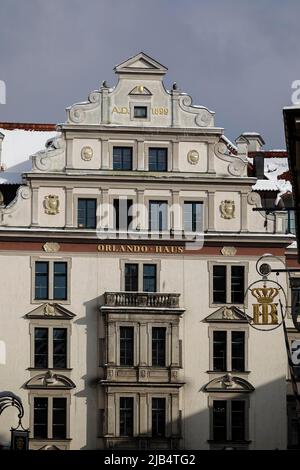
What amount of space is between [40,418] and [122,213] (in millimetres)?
9142

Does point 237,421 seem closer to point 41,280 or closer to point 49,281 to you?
point 49,281

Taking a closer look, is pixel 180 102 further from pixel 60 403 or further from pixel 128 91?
pixel 60 403

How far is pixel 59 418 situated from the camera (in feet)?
232

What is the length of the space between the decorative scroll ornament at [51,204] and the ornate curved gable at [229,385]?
31.3ft

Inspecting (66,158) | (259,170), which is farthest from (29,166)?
(259,170)

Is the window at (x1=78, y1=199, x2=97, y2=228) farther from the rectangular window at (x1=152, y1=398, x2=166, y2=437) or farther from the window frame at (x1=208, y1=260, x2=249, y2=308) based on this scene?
the rectangular window at (x1=152, y1=398, x2=166, y2=437)

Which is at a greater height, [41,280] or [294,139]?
[41,280]

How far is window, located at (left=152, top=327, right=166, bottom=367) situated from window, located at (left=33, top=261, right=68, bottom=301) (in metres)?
3.97

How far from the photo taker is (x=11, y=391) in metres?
70.2

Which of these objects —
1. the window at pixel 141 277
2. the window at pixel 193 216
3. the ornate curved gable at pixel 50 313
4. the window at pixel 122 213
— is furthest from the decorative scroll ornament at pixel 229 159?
the ornate curved gable at pixel 50 313

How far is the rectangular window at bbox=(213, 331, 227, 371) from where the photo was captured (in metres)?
71.9

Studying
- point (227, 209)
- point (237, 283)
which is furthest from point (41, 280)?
point (227, 209)

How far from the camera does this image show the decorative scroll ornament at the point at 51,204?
72.0 metres

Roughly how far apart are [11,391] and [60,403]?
2.11 meters
